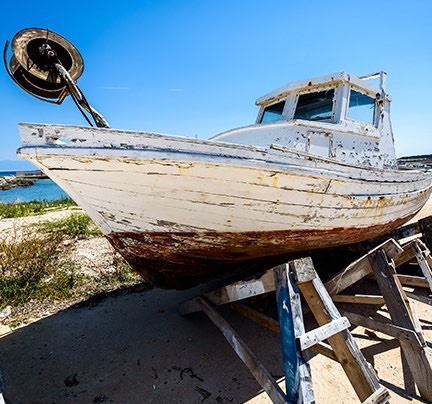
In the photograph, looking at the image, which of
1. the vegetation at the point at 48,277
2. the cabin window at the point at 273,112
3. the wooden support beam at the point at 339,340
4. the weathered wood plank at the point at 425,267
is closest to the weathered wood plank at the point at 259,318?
the wooden support beam at the point at 339,340

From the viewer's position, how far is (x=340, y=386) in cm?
258

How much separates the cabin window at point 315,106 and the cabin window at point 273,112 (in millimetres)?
330

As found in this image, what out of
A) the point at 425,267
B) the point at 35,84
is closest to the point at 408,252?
the point at 425,267

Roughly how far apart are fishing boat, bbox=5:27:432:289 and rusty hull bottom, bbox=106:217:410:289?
1cm

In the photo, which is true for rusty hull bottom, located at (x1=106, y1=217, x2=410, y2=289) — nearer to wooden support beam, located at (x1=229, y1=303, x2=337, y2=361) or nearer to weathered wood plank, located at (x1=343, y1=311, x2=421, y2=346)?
wooden support beam, located at (x1=229, y1=303, x2=337, y2=361)

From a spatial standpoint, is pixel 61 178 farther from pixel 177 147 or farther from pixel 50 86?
pixel 50 86

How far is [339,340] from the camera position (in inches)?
84.9

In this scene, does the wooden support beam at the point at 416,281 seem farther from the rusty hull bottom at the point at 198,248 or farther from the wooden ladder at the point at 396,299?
the rusty hull bottom at the point at 198,248

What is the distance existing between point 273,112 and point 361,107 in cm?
139

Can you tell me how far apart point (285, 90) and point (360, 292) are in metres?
3.40

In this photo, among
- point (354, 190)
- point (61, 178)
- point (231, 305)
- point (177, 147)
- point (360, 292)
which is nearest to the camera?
point (177, 147)

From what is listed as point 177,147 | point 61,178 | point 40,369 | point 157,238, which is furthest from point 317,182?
point 40,369

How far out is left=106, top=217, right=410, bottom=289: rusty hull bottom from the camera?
107 inches

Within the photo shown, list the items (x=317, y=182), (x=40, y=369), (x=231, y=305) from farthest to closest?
(x=231, y=305)
(x=40, y=369)
(x=317, y=182)
